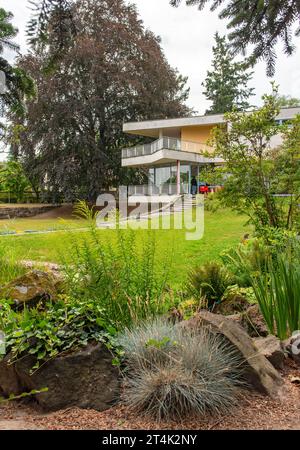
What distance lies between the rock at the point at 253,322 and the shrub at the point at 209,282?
110 centimetres

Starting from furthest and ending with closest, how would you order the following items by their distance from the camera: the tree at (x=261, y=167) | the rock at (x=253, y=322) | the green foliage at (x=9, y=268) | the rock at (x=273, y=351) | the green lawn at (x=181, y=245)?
the green lawn at (x=181, y=245)
the tree at (x=261, y=167)
the green foliage at (x=9, y=268)
the rock at (x=253, y=322)
the rock at (x=273, y=351)

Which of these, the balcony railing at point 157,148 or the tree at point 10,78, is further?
the balcony railing at point 157,148

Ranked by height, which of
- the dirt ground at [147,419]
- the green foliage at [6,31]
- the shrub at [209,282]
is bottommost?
the dirt ground at [147,419]

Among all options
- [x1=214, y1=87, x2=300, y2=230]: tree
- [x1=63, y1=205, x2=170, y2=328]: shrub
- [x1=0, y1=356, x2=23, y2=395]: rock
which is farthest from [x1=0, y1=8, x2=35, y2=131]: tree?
[x1=214, y1=87, x2=300, y2=230]: tree

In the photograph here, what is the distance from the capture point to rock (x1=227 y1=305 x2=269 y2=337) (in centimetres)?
452

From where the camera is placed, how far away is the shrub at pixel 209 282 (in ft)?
19.5

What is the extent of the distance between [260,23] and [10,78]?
2383 mm

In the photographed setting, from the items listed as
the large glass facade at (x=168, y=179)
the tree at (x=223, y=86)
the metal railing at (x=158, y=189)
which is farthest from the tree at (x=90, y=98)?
the tree at (x=223, y=86)

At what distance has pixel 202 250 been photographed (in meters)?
11.5

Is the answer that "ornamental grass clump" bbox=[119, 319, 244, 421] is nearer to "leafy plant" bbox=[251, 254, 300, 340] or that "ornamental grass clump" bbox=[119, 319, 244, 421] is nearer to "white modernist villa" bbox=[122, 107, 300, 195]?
"leafy plant" bbox=[251, 254, 300, 340]

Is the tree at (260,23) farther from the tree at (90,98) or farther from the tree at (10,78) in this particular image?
the tree at (90,98)

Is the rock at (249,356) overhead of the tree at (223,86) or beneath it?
beneath
